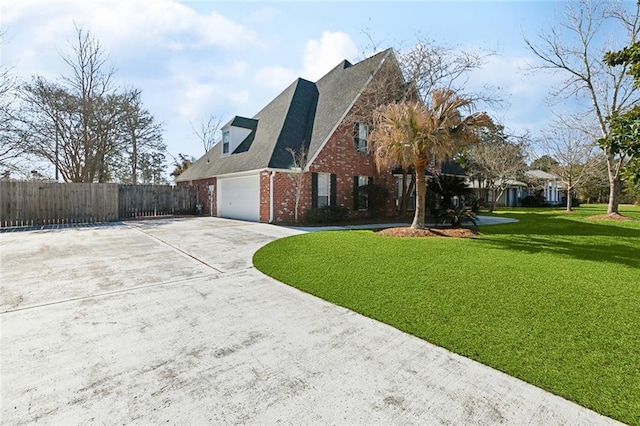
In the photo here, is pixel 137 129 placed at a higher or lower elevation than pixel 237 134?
higher

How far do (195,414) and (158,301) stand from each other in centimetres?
266

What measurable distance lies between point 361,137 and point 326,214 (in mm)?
5278

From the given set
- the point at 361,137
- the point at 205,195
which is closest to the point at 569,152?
the point at 361,137

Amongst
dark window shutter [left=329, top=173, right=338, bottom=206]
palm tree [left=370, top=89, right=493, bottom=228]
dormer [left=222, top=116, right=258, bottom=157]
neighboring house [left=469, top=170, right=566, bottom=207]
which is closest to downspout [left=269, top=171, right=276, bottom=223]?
dark window shutter [left=329, top=173, right=338, bottom=206]

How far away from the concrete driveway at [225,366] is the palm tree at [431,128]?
7012 mm

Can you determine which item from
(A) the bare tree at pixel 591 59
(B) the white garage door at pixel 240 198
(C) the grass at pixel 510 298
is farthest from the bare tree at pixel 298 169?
(A) the bare tree at pixel 591 59

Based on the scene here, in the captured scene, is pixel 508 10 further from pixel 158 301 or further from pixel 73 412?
pixel 73 412

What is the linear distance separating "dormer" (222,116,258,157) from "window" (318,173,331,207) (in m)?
5.78

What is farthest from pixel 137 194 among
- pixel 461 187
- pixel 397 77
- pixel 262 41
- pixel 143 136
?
pixel 461 187

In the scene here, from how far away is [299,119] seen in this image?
54.9 ft

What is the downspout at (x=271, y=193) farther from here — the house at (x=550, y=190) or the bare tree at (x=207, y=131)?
the house at (x=550, y=190)

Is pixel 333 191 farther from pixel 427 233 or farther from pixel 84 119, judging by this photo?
pixel 84 119

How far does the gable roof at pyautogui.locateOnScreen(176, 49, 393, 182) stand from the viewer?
14617mm

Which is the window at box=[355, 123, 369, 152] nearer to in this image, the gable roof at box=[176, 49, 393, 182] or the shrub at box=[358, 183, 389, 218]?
the gable roof at box=[176, 49, 393, 182]
